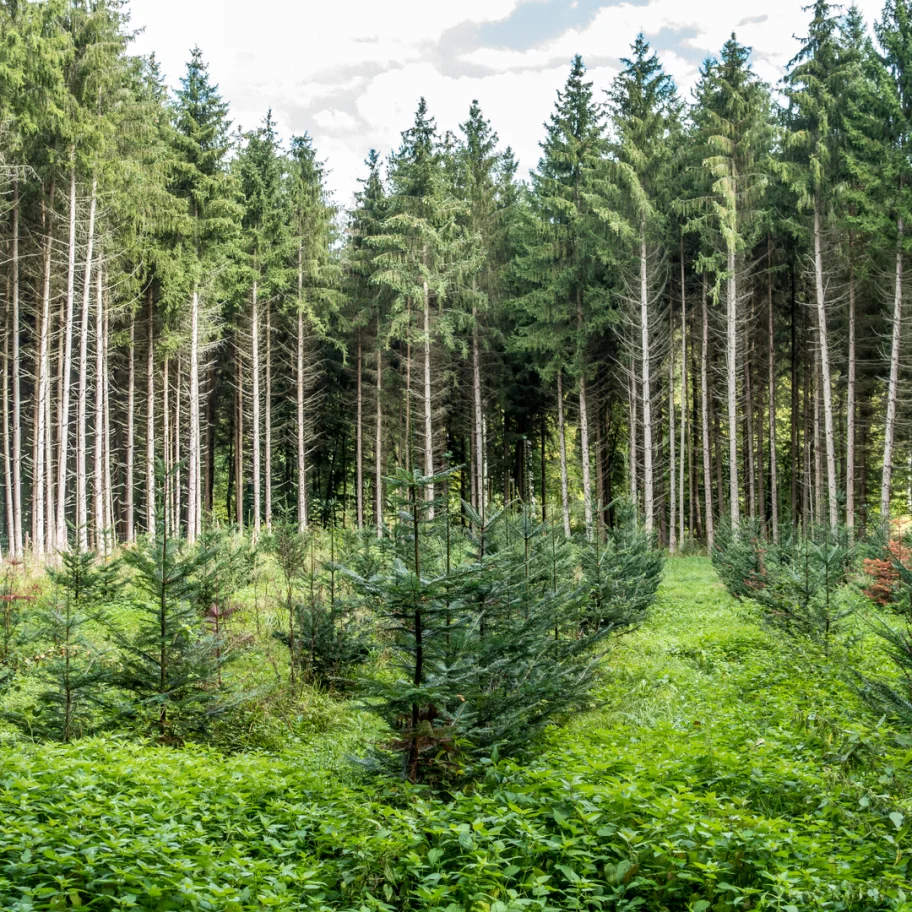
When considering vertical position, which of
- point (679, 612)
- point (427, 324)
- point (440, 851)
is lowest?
point (679, 612)

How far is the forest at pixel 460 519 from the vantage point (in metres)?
4.12

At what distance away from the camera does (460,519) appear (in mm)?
9617

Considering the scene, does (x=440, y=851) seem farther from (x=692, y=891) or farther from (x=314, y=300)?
(x=314, y=300)

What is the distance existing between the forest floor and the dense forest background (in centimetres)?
951

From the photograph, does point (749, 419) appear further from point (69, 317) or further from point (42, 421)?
point (42, 421)

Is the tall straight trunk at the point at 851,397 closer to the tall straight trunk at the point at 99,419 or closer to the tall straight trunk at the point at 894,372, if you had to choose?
the tall straight trunk at the point at 894,372

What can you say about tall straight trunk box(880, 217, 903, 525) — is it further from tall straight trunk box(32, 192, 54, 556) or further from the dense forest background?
tall straight trunk box(32, 192, 54, 556)

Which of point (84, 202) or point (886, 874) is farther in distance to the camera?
point (84, 202)

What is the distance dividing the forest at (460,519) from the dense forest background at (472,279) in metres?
0.17

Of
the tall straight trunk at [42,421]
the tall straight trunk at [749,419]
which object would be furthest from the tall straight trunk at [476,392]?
the tall straight trunk at [42,421]

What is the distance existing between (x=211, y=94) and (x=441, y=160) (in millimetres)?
8595

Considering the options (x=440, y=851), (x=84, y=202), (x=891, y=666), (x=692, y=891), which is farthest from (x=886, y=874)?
(x=84, y=202)

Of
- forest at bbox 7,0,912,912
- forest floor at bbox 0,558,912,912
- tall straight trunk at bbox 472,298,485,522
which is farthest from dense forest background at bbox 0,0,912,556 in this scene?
forest floor at bbox 0,558,912,912

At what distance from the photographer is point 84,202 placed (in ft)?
57.4
